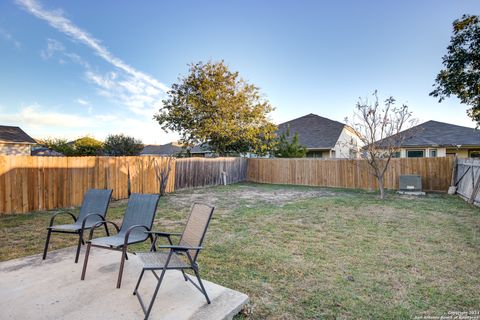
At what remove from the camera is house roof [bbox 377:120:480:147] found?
17.8m

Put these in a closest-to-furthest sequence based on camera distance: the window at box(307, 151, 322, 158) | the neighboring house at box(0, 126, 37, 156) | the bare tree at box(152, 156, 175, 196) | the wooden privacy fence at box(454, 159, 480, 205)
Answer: the wooden privacy fence at box(454, 159, 480, 205), the bare tree at box(152, 156, 175, 196), the neighboring house at box(0, 126, 37, 156), the window at box(307, 151, 322, 158)

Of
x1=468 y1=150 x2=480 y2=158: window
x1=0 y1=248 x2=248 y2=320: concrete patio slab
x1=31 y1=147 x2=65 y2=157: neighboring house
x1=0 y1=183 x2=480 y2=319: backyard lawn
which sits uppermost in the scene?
Result: x1=31 y1=147 x2=65 y2=157: neighboring house

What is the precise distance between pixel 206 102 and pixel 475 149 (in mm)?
18871

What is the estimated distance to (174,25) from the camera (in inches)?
445

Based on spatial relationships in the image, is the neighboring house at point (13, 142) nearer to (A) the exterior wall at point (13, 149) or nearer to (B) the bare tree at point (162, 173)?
(A) the exterior wall at point (13, 149)

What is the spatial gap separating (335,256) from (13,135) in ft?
80.2

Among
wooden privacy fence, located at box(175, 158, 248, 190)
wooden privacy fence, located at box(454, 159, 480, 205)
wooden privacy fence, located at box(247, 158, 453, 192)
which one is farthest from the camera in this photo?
wooden privacy fence, located at box(175, 158, 248, 190)

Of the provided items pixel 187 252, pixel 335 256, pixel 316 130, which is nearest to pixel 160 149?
pixel 316 130

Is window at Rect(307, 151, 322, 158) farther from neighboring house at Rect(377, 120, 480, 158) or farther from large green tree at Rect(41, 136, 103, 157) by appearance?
large green tree at Rect(41, 136, 103, 157)

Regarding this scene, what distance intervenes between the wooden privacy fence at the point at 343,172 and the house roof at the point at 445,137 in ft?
16.2

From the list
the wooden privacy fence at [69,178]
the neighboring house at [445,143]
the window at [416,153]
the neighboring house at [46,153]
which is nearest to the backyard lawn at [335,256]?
the wooden privacy fence at [69,178]

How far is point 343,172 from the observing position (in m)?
15.2

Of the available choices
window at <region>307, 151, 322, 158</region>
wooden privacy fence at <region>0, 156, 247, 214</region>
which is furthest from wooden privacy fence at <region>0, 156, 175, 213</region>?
window at <region>307, 151, 322, 158</region>

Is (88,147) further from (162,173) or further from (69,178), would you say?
(69,178)
